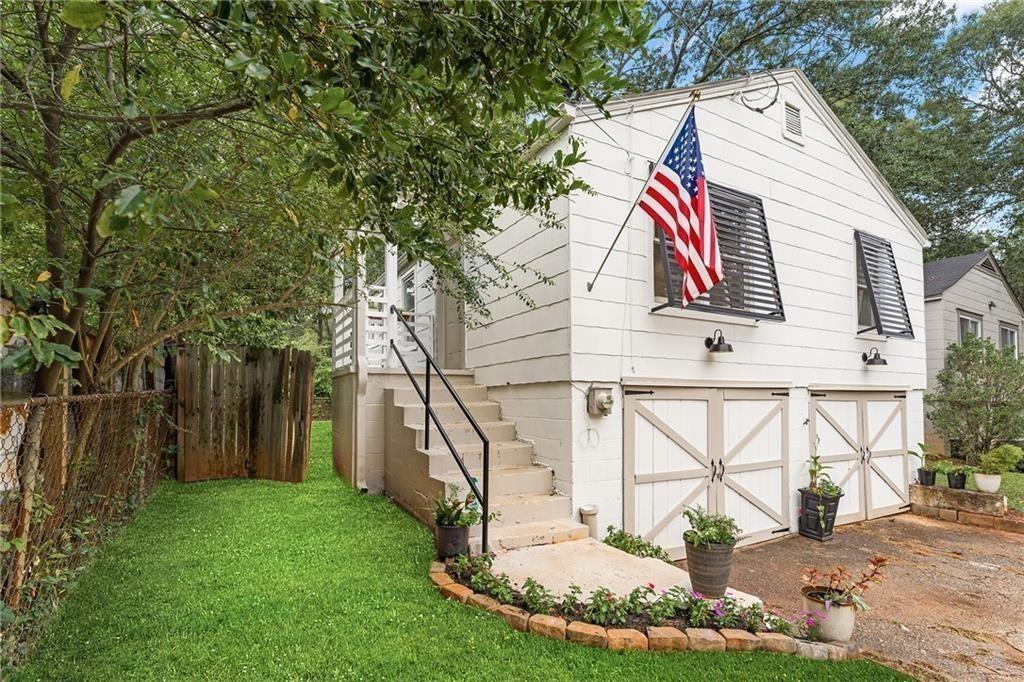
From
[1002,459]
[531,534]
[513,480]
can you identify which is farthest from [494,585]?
[1002,459]

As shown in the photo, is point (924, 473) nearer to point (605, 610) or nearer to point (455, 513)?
point (605, 610)

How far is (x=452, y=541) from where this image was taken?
355cm

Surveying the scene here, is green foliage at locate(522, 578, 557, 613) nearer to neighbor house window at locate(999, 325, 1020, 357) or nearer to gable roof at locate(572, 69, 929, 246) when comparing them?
gable roof at locate(572, 69, 929, 246)

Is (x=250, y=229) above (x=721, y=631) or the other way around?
above

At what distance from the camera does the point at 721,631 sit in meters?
2.84

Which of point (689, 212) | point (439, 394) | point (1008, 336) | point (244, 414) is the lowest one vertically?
point (244, 414)

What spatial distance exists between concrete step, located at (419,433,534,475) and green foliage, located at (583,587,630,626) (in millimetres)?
1836

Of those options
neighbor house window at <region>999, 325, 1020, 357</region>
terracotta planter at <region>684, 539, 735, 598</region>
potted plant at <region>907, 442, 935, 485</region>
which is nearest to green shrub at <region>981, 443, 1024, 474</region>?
potted plant at <region>907, 442, 935, 485</region>

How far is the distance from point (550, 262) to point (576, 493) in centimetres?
206

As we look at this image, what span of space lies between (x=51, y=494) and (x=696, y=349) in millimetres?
4942

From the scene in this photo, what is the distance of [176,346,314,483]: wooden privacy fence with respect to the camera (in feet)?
18.9

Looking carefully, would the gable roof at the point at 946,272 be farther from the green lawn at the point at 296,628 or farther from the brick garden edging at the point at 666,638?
the green lawn at the point at 296,628

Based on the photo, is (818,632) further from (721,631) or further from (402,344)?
(402,344)

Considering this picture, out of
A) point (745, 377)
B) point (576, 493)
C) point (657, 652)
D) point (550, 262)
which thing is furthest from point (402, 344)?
point (657, 652)
